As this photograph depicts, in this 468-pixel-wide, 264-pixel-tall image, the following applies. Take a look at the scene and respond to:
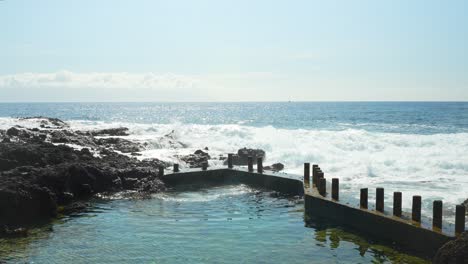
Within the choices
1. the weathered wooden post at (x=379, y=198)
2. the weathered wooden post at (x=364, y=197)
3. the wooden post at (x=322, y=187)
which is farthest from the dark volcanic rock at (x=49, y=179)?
the weathered wooden post at (x=379, y=198)

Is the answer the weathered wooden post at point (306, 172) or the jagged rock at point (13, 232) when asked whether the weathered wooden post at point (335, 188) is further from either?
the jagged rock at point (13, 232)

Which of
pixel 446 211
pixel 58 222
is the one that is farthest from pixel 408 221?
pixel 58 222

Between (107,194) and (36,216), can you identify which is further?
(107,194)

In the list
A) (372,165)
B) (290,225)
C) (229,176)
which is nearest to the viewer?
(290,225)

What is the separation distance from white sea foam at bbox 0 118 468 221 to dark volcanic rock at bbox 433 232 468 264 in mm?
6174

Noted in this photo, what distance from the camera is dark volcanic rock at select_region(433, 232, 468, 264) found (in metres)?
8.68

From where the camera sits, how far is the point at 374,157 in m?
34.3

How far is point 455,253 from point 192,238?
6613 millimetres

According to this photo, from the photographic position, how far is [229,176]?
21203 millimetres

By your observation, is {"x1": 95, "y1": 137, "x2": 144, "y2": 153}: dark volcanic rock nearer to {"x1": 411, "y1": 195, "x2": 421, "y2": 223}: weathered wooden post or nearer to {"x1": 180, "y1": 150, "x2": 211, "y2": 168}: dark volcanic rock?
{"x1": 180, "y1": 150, "x2": 211, "y2": 168}: dark volcanic rock

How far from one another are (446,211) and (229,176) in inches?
356

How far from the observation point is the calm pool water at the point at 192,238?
11.3 metres

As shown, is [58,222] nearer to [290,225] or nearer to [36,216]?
[36,216]

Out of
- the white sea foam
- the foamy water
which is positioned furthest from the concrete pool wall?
the foamy water
